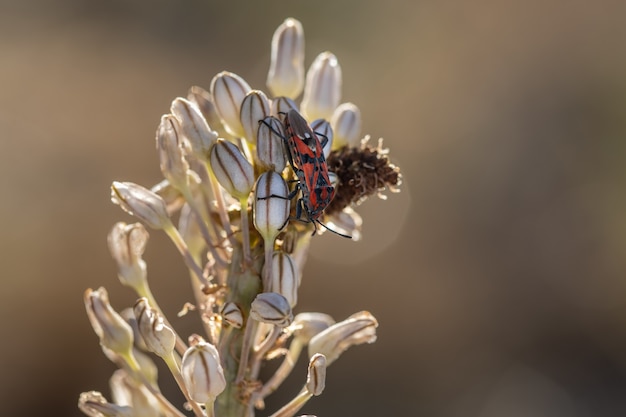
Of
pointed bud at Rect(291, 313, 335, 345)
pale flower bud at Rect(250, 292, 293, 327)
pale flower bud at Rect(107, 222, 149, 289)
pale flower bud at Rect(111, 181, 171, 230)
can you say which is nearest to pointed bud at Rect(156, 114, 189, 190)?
pale flower bud at Rect(111, 181, 171, 230)

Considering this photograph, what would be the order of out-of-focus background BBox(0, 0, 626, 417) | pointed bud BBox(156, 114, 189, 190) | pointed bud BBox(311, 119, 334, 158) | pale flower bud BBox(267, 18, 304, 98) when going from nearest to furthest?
pointed bud BBox(156, 114, 189, 190) → pointed bud BBox(311, 119, 334, 158) → pale flower bud BBox(267, 18, 304, 98) → out-of-focus background BBox(0, 0, 626, 417)

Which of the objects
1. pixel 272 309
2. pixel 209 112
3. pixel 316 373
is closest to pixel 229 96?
pixel 209 112

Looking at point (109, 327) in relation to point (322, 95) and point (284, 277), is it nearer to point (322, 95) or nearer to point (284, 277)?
point (284, 277)

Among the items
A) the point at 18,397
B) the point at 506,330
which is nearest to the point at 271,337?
the point at 18,397

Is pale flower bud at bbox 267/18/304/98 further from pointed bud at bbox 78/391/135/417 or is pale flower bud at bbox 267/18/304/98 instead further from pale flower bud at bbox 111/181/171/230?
pointed bud at bbox 78/391/135/417

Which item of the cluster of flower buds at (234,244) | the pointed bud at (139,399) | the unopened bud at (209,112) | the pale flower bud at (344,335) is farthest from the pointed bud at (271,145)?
the pointed bud at (139,399)

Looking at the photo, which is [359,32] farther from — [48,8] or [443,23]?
[48,8]
